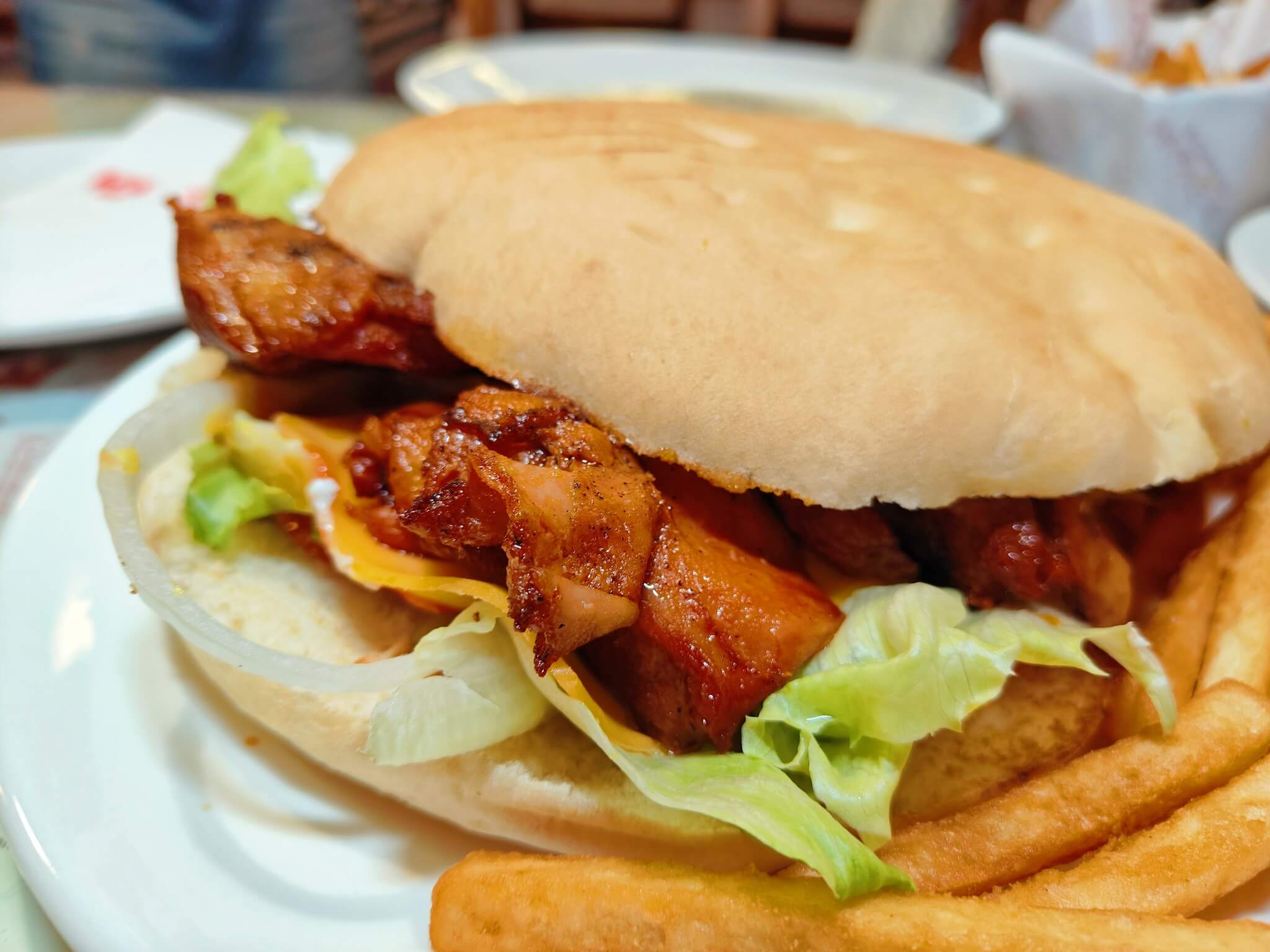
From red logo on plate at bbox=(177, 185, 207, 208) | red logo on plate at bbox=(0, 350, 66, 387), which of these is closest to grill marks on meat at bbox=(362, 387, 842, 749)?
red logo on plate at bbox=(0, 350, 66, 387)

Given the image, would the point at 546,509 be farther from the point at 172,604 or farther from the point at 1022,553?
the point at 1022,553

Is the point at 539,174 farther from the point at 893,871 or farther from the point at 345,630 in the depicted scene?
the point at 893,871

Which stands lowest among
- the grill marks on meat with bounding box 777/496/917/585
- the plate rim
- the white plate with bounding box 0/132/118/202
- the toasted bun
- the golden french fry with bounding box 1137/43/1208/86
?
the white plate with bounding box 0/132/118/202

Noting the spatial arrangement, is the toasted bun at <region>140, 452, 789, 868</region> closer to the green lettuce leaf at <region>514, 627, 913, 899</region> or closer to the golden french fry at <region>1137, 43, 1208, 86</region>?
the green lettuce leaf at <region>514, 627, 913, 899</region>

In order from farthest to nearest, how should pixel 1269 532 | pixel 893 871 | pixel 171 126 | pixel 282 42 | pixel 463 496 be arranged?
1. pixel 282 42
2. pixel 171 126
3. pixel 1269 532
4. pixel 463 496
5. pixel 893 871

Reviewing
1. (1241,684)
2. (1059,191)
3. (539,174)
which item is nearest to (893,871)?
(1241,684)

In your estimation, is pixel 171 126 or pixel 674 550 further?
pixel 171 126

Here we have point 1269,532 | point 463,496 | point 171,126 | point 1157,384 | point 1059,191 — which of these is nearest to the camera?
point 463,496

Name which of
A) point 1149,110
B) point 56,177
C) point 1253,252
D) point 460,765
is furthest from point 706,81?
point 460,765
